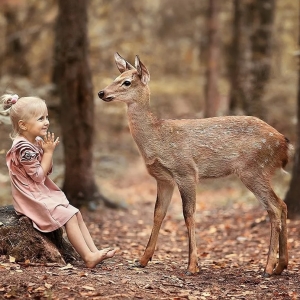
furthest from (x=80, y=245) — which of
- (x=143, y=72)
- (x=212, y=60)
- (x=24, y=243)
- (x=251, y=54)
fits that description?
(x=251, y=54)

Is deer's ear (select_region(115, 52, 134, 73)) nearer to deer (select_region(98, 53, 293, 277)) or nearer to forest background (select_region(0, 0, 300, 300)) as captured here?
deer (select_region(98, 53, 293, 277))

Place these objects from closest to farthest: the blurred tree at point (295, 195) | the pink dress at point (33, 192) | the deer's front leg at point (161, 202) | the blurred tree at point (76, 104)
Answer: the pink dress at point (33, 192) → the deer's front leg at point (161, 202) → the blurred tree at point (295, 195) → the blurred tree at point (76, 104)

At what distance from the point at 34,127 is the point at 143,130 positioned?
127 cm

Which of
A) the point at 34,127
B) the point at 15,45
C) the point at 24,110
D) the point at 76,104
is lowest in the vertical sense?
the point at 76,104

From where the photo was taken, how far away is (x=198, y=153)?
6.77 metres

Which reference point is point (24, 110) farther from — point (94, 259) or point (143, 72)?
point (94, 259)

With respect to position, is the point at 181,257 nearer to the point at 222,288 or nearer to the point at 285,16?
the point at 222,288

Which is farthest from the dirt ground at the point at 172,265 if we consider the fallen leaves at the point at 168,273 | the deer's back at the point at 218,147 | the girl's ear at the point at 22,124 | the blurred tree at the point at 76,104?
the girl's ear at the point at 22,124

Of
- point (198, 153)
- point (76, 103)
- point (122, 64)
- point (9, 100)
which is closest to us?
point (9, 100)

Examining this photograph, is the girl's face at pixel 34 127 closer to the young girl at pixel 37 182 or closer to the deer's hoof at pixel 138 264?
the young girl at pixel 37 182

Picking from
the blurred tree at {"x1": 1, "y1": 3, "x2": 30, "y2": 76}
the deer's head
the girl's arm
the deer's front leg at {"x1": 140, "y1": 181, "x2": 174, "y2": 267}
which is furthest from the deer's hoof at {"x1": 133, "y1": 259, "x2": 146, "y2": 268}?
the blurred tree at {"x1": 1, "y1": 3, "x2": 30, "y2": 76}

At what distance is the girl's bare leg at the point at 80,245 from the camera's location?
19.6ft

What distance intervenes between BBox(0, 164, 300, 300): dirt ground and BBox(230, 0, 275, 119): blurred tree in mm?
6242

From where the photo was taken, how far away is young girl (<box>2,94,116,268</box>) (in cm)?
600
